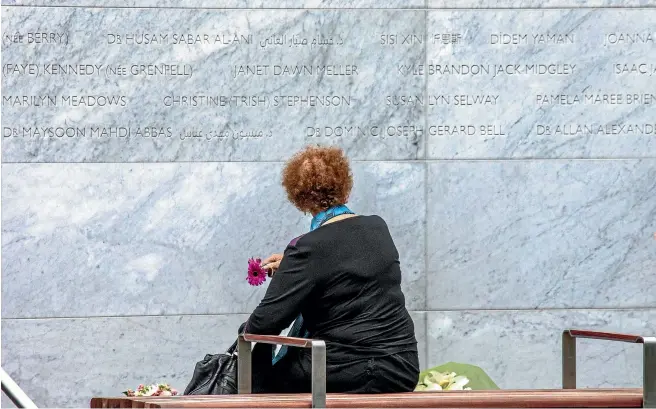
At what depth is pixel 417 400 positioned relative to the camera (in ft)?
16.0

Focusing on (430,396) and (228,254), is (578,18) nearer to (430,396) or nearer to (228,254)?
(228,254)

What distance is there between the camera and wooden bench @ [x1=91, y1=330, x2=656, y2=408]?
4.63 meters

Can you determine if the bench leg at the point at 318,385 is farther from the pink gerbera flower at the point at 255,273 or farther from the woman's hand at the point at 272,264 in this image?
the pink gerbera flower at the point at 255,273

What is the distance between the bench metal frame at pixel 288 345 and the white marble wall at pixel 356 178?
2962 mm

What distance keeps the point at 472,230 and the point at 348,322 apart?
3309mm

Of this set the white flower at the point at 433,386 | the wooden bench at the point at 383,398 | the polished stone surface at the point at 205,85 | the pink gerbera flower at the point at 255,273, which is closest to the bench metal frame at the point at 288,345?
the wooden bench at the point at 383,398

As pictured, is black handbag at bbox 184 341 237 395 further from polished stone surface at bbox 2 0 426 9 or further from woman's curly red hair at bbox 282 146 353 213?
polished stone surface at bbox 2 0 426 9

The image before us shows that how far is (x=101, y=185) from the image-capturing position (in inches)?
319

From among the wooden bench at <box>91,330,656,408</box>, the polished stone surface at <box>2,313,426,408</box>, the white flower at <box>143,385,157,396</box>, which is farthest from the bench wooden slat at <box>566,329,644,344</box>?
the polished stone surface at <box>2,313,426,408</box>

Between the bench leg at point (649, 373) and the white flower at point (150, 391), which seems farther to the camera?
the white flower at point (150, 391)

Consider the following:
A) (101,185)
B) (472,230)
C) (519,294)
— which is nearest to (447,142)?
(472,230)

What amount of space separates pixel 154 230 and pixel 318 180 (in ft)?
9.84

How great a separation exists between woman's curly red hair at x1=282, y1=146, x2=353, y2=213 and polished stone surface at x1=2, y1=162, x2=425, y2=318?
2751mm

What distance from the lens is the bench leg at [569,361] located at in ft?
19.8
